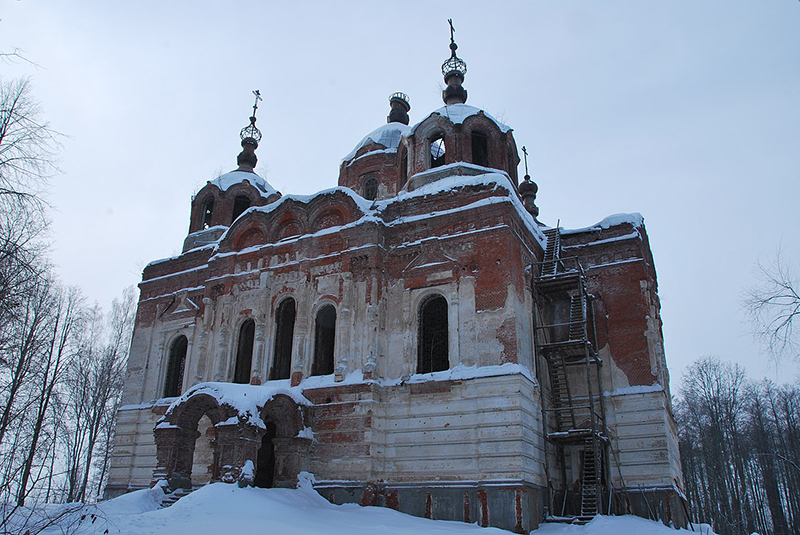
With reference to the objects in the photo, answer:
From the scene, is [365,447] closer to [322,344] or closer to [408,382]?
[408,382]

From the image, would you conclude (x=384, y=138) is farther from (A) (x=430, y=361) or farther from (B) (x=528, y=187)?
(A) (x=430, y=361)

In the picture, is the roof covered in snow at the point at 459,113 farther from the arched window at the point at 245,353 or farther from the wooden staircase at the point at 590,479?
the wooden staircase at the point at 590,479

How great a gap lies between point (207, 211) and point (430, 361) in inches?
452

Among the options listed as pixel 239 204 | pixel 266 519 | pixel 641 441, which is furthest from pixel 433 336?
pixel 239 204

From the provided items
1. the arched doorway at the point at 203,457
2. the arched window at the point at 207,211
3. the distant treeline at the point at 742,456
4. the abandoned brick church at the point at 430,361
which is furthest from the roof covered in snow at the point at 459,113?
the distant treeline at the point at 742,456

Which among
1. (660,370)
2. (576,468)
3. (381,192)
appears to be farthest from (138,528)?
(381,192)

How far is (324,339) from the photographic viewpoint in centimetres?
1570

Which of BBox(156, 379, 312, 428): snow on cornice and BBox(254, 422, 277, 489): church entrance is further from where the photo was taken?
BBox(254, 422, 277, 489): church entrance

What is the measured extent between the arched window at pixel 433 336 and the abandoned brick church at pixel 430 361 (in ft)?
0.11

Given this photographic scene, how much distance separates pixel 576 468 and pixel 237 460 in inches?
290

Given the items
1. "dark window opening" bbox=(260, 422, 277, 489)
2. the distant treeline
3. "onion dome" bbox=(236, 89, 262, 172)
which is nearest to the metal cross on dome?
"onion dome" bbox=(236, 89, 262, 172)

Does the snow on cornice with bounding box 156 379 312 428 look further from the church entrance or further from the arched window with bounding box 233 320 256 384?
the arched window with bounding box 233 320 256 384

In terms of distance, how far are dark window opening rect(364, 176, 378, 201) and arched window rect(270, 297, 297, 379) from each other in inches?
268

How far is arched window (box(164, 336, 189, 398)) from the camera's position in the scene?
18.2 m
